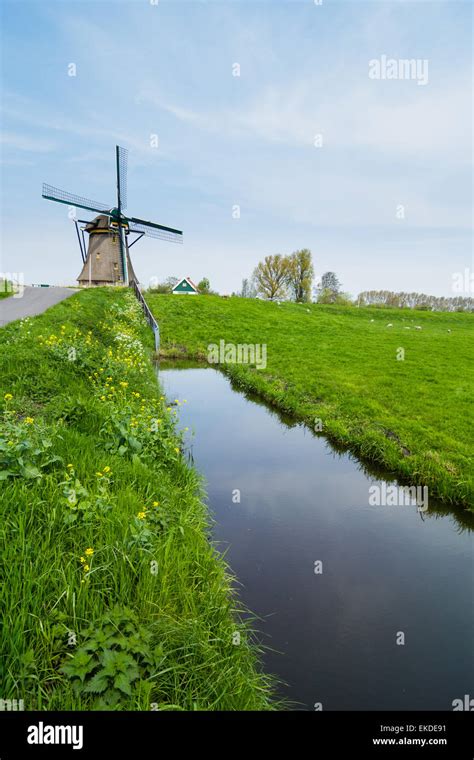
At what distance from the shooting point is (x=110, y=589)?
2998mm

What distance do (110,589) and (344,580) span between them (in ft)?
9.99

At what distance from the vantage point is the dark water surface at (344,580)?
3414 millimetres

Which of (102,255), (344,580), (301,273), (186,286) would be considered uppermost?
(301,273)

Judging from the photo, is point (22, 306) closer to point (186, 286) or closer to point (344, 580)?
point (344, 580)

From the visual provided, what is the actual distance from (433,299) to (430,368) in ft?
362

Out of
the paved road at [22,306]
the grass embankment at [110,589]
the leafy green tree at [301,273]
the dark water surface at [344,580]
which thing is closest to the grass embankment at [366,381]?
the dark water surface at [344,580]

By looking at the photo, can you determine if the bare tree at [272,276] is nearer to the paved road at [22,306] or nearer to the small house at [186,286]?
the small house at [186,286]

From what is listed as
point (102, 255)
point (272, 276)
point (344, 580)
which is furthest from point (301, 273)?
point (344, 580)

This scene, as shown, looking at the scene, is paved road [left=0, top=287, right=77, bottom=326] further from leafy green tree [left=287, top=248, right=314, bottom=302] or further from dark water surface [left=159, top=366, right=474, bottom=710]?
leafy green tree [left=287, top=248, right=314, bottom=302]

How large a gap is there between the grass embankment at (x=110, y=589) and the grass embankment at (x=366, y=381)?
481 centimetres

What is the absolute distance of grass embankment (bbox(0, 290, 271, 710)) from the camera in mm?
2377

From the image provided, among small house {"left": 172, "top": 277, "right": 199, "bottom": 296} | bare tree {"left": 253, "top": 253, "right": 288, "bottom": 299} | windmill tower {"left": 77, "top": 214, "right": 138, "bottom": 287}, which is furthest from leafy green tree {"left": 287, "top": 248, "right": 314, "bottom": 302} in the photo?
windmill tower {"left": 77, "top": 214, "right": 138, "bottom": 287}

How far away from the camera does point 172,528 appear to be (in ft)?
13.4
